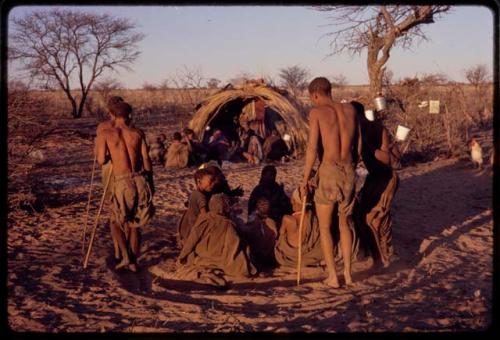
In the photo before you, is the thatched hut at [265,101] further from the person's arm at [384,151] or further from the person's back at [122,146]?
the person's back at [122,146]

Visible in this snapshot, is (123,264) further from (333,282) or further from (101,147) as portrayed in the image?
(333,282)

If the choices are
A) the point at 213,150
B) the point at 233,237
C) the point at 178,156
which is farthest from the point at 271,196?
the point at 213,150

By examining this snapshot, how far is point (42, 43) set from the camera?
975 inches

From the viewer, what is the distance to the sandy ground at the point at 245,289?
378cm

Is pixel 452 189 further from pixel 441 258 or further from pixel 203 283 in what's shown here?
pixel 203 283

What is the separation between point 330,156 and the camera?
4.64m

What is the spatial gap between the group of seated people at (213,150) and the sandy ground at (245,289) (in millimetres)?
3928

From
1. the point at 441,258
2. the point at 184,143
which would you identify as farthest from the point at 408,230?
the point at 184,143

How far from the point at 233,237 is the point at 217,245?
177 millimetres

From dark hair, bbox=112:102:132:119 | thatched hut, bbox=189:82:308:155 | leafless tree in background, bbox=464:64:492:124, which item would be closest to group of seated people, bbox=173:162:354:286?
dark hair, bbox=112:102:132:119

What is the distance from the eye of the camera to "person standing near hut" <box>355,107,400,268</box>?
212 inches

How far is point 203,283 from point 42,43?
23.2 meters

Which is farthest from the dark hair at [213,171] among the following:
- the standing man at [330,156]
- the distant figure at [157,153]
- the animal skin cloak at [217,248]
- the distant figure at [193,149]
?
the distant figure at [157,153]

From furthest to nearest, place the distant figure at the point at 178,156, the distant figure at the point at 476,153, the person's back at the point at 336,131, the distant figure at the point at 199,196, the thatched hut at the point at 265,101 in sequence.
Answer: the thatched hut at the point at 265,101 < the distant figure at the point at 178,156 < the distant figure at the point at 476,153 < the distant figure at the point at 199,196 < the person's back at the point at 336,131
